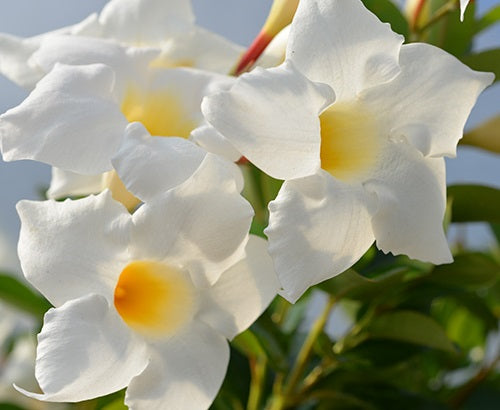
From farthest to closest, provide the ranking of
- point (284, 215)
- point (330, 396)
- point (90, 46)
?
point (330, 396), point (90, 46), point (284, 215)

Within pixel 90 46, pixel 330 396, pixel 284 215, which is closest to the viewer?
pixel 284 215

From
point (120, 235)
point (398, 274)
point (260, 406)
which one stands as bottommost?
point (260, 406)

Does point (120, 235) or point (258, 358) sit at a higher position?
point (120, 235)

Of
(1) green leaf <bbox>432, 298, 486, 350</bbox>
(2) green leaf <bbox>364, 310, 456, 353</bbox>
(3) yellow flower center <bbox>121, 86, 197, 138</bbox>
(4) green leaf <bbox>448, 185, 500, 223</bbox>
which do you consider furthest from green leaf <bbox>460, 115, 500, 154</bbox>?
(1) green leaf <bbox>432, 298, 486, 350</bbox>

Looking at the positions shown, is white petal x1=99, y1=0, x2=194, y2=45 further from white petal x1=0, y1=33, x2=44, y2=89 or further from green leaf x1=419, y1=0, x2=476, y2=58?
green leaf x1=419, y1=0, x2=476, y2=58

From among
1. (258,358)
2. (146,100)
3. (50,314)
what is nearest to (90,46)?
(146,100)

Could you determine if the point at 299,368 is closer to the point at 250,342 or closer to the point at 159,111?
the point at 250,342

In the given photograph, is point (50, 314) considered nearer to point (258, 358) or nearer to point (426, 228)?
point (426, 228)
